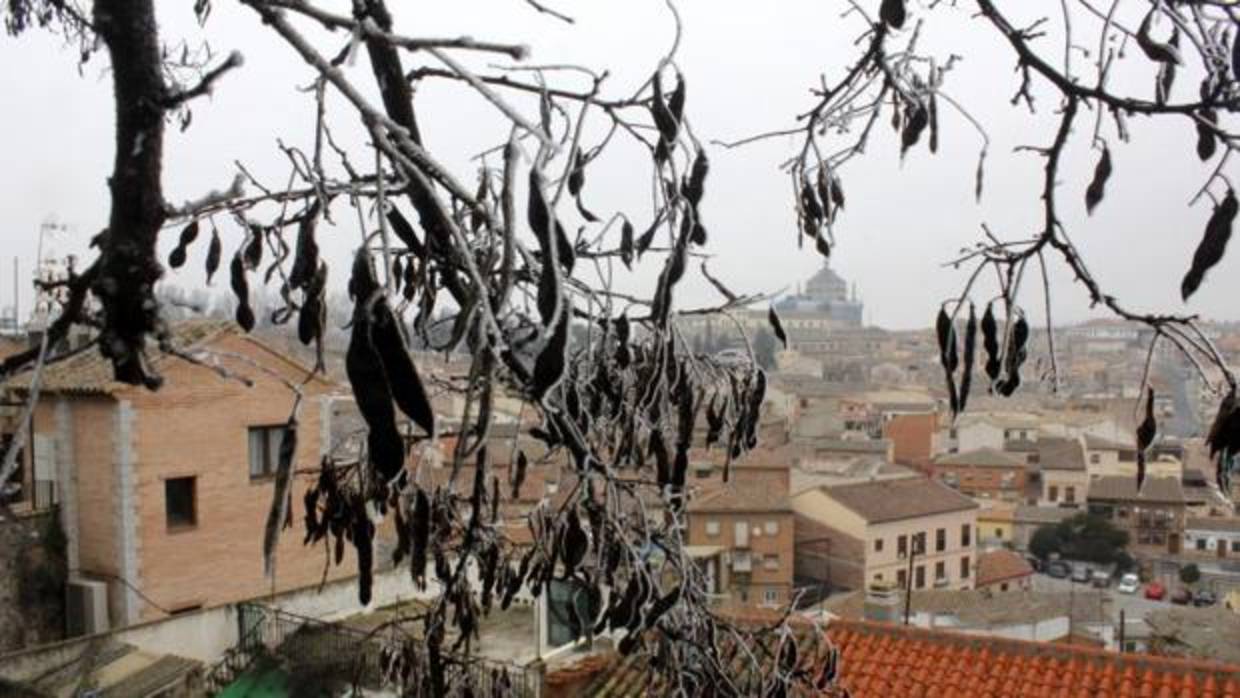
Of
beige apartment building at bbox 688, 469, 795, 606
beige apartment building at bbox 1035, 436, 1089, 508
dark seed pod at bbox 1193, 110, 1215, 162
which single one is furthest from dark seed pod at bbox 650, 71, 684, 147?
beige apartment building at bbox 1035, 436, 1089, 508

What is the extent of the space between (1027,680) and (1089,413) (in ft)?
196

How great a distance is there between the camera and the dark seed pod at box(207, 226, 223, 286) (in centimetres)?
264

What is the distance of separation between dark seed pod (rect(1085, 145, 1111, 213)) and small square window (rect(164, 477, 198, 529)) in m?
13.5

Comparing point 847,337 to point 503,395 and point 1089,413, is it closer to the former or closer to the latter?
point 1089,413

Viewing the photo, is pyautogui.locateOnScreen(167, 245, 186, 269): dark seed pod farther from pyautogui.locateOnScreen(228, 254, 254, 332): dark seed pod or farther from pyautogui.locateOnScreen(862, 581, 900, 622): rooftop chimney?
pyautogui.locateOnScreen(862, 581, 900, 622): rooftop chimney

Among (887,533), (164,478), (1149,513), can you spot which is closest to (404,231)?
(164,478)

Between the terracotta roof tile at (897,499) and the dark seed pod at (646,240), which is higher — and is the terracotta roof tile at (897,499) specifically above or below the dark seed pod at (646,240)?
below

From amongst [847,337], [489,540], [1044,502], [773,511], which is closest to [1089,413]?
[1044,502]

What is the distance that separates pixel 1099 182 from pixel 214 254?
2114 mm

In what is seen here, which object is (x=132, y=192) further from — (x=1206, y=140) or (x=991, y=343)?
(x=1206, y=140)

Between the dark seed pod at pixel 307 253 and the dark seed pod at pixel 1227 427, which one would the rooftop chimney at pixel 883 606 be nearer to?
the dark seed pod at pixel 1227 427

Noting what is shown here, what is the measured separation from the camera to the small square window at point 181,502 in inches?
535

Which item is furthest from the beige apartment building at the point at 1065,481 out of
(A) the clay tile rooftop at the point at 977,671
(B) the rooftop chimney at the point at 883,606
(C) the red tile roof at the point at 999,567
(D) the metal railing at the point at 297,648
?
(A) the clay tile rooftop at the point at 977,671

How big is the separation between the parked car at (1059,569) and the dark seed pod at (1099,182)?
4168cm
